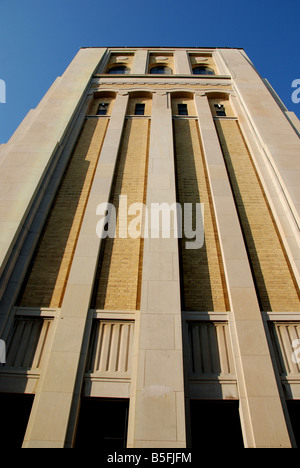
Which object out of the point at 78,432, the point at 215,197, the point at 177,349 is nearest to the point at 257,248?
the point at 215,197

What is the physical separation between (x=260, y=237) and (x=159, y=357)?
4997mm

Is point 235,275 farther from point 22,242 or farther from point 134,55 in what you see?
point 134,55

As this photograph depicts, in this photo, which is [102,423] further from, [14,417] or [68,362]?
[14,417]

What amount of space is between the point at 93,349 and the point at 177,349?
196 cm

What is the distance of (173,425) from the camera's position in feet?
17.2

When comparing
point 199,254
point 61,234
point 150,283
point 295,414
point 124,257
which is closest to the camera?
point 295,414

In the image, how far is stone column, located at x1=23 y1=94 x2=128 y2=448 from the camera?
5.28 meters

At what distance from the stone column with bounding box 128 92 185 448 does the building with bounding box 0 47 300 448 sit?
1.0 inches

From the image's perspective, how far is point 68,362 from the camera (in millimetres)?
6012

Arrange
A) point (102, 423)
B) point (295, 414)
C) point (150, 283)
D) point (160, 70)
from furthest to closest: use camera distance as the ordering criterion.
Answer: point (160, 70) → point (150, 283) → point (295, 414) → point (102, 423)

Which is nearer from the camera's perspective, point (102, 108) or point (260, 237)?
point (260, 237)

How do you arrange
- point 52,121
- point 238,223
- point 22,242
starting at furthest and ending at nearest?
point 52,121 < point 238,223 < point 22,242

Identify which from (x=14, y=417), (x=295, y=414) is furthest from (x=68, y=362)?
(x=295, y=414)

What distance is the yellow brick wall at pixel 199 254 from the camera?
7.37 m
